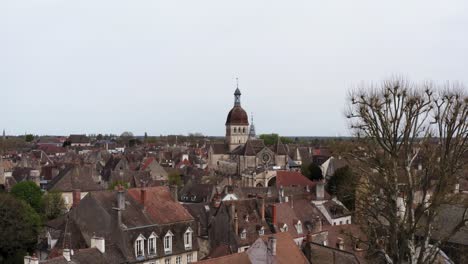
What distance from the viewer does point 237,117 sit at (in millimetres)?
113250

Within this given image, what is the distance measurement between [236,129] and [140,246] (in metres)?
79.9

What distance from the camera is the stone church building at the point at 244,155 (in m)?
81.8

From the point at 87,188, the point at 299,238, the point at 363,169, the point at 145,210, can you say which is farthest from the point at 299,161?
the point at 363,169

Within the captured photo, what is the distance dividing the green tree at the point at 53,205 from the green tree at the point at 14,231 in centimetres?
828

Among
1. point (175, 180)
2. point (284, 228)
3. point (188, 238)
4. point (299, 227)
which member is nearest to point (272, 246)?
point (188, 238)

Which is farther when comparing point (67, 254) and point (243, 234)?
point (243, 234)

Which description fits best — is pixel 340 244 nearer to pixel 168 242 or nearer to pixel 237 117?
pixel 168 242

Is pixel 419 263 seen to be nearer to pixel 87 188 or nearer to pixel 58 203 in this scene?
pixel 58 203

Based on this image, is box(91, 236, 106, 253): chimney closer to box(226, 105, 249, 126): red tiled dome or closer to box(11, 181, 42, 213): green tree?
box(11, 181, 42, 213): green tree

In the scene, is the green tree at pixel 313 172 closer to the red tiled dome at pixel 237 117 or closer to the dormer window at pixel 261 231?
the red tiled dome at pixel 237 117

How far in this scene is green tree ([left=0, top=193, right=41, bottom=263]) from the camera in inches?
1656

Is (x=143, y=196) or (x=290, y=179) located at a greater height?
(x=143, y=196)

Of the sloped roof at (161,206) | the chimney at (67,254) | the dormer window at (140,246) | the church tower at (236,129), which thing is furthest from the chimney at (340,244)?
the church tower at (236,129)

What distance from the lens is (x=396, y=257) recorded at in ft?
62.6
